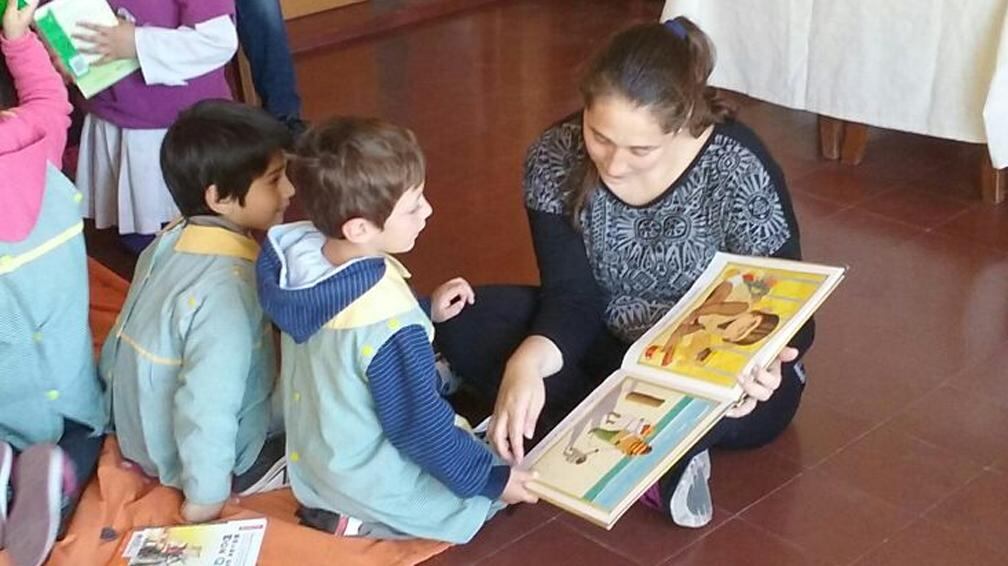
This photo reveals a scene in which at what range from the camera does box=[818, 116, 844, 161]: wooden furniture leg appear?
300 centimetres

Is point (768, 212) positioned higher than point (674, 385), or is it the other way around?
point (768, 212)

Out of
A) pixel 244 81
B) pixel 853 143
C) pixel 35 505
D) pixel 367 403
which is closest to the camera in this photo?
pixel 367 403

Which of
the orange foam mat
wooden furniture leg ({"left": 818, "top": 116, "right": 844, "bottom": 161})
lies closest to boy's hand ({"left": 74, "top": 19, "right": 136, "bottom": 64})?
the orange foam mat

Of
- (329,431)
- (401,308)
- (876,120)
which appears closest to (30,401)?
(329,431)

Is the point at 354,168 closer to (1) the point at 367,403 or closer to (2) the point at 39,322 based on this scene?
(1) the point at 367,403

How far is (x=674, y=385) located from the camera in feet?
5.60

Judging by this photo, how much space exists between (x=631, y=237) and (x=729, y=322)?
9.5 inches

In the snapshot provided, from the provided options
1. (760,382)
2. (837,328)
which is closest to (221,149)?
(760,382)

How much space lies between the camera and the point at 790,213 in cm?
185

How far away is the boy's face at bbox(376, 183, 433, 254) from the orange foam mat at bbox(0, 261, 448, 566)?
439 mm

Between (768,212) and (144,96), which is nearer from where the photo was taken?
(768,212)

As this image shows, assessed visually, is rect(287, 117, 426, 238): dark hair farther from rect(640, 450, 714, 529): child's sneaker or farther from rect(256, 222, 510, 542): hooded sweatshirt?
rect(640, 450, 714, 529): child's sneaker

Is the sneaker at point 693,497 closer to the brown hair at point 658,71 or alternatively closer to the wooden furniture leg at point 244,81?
the brown hair at point 658,71

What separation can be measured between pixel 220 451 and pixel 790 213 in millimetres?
882
